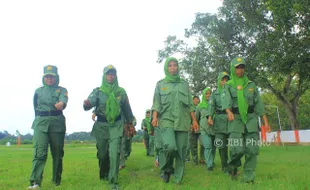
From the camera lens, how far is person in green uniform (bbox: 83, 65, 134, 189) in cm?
692

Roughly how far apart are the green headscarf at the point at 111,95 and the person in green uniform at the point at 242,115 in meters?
2.02

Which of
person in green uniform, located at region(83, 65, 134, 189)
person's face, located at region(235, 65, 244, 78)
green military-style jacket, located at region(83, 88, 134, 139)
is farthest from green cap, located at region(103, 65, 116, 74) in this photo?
person's face, located at region(235, 65, 244, 78)

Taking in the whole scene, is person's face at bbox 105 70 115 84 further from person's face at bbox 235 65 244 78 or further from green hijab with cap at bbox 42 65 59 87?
person's face at bbox 235 65 244 78

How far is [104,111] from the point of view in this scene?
7.09 meters

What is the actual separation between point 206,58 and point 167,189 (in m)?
22.7

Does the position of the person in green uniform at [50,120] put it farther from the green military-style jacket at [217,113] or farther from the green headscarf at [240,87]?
the green military-style jacket at [217,113]

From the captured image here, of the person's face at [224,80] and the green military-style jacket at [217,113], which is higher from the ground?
the person's face at [224,80]

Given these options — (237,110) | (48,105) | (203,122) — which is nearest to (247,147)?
(237,110)

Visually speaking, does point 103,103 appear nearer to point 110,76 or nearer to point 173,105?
point 110,76

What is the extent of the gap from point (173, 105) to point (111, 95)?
1.17m

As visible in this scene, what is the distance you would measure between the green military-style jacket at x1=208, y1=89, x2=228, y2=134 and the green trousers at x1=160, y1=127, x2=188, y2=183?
1.84 meters

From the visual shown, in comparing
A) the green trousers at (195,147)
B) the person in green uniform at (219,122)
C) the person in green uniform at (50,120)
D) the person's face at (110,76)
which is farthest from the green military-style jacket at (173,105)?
the green trousers at (195,147)

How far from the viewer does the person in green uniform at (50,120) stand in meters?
6.73

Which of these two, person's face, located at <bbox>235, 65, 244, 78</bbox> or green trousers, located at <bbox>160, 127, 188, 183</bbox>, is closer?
green trousers, located at <bbox>160, 127, 188, 183</bbox>
